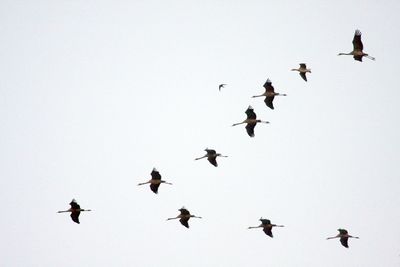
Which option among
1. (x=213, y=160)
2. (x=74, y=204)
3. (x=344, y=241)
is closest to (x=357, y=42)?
(x=213, y=160)

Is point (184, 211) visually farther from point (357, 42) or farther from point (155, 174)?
point (357, 42)

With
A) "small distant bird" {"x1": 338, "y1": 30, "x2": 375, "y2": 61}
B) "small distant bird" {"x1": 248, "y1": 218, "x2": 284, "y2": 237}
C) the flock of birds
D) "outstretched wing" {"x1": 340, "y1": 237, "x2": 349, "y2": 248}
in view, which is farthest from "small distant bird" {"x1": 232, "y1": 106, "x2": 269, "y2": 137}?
"outstretched wing" {"x1": 340, "y1": 237, "x2": 349, "y2": 248}

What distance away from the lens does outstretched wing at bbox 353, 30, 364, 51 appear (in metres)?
58.1

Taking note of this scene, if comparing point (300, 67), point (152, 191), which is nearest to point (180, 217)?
point (152, 191)

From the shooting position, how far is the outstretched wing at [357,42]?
58.1 m

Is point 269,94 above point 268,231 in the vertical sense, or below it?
above

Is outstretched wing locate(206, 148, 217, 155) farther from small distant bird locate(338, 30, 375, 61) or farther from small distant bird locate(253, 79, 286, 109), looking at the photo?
small distant bird locate(338, 30, 375, 61)

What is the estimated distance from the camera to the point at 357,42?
58.3 metres

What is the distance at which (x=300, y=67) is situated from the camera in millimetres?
60938

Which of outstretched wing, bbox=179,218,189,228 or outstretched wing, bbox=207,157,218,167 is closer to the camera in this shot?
outstretched wing, bbox=179,218,189,228

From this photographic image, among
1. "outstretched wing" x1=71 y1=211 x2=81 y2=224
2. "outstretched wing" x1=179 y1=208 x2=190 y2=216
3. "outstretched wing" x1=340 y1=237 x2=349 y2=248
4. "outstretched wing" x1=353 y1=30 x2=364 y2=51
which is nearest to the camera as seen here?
"outstretched wing" x1=353 y1=30 x2=364 y2=51

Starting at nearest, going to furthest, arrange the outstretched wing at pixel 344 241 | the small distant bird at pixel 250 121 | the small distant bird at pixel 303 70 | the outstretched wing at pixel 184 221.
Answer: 1. the outstretched wing at pixel 344 241
2. the outstretched wing at pixel 184 221
3. the small distant bird at pixel 250 121
4. the small distant bird at pixel 303 70

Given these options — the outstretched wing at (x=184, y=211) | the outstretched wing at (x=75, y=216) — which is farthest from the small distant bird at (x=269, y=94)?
the outstretched wing at (x=75, y=216)

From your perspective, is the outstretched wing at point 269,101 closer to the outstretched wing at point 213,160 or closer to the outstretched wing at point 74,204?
the outstretched wing at point 213,160
